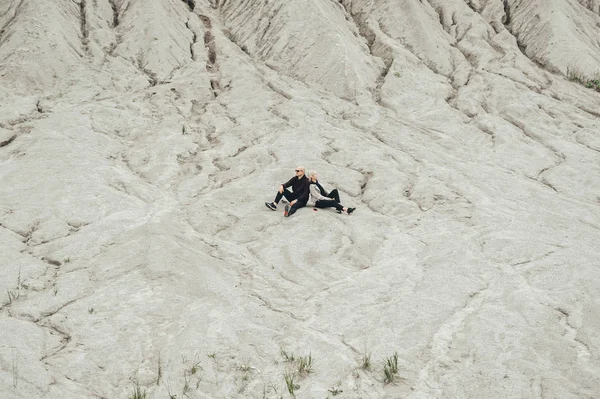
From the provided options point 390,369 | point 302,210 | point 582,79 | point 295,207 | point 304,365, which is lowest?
point 302,210

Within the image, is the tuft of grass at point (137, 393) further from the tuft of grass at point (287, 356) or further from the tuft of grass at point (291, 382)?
the tuft of grass at point (287, 356)

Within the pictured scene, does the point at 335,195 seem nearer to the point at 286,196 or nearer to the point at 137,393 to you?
the point at 286,196

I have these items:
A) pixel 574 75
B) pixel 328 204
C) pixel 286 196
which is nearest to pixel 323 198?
pixel 328 204

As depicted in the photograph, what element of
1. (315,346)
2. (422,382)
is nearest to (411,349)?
(422,382)

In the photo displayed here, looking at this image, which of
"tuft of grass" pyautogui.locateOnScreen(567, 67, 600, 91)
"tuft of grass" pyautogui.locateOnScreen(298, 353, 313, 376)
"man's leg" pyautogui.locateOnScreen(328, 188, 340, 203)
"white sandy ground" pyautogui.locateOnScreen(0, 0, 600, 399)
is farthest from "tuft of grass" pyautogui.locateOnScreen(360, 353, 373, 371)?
"tuft of grass" pyautogui.locateOnScreen(567, 67, 600, 91)

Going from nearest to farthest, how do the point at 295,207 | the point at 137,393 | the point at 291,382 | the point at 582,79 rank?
the point at 137,393, the point at 291,382, the point at 295,207, the point at 582,79

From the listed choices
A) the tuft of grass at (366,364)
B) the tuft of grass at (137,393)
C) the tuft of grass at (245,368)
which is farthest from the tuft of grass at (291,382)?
the tuft of grass at (137,393)

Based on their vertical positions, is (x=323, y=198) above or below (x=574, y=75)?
below
